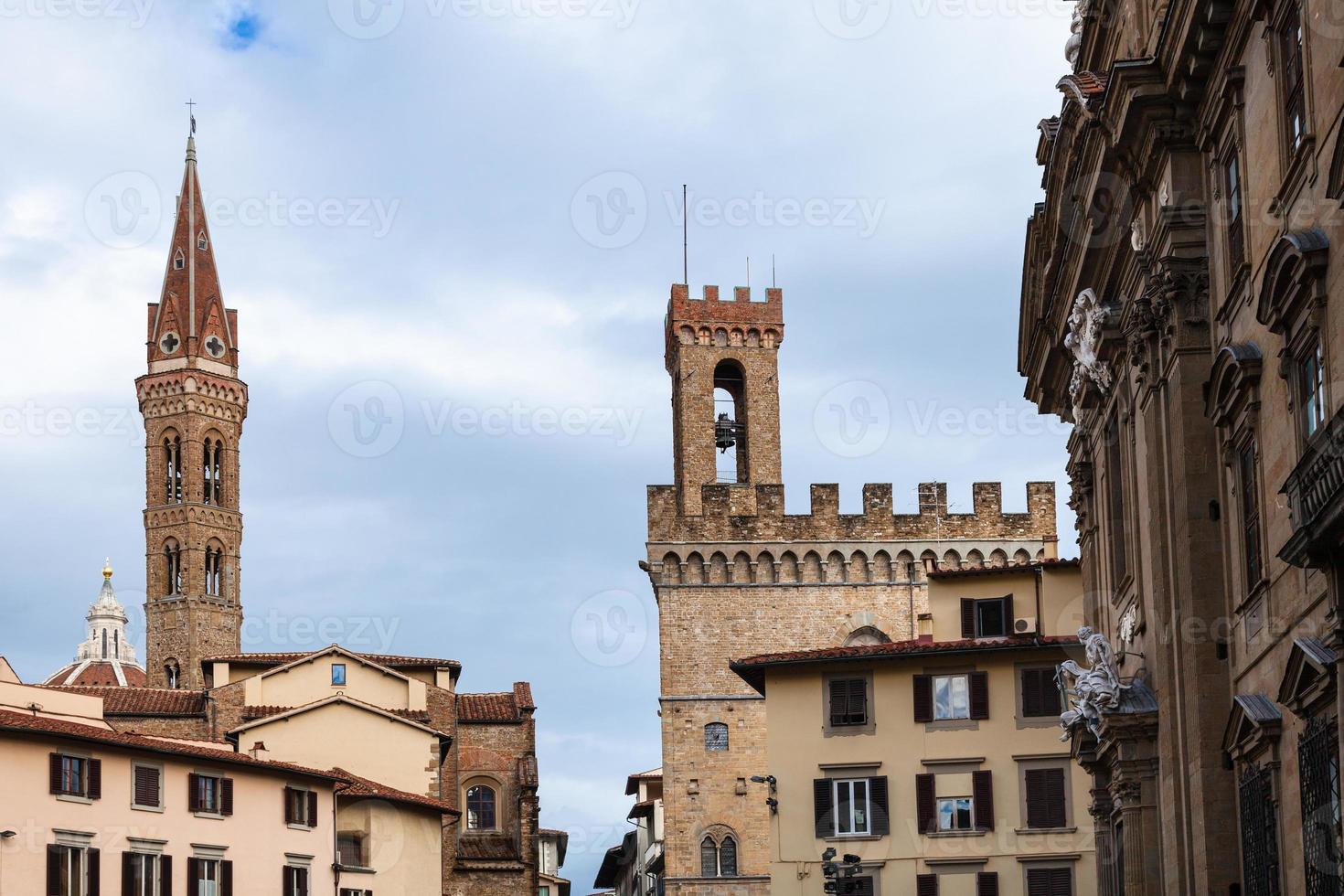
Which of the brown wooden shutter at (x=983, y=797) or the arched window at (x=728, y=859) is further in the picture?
the arched window at (x=728, y=859)

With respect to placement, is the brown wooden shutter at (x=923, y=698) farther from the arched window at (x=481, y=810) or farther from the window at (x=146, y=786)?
the arched window at (x=481, y=810)

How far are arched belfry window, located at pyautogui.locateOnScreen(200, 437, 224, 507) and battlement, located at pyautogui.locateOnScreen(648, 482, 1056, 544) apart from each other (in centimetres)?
5253

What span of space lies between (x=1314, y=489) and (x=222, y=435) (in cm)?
11288

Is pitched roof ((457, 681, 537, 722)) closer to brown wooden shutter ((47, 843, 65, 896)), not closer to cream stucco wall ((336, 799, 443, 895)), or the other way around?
cream stucco wall ((336, 799, 443, 895))

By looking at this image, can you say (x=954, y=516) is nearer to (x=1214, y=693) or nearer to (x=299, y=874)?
(x=299, y=874)

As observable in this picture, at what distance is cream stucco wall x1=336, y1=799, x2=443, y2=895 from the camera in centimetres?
5838

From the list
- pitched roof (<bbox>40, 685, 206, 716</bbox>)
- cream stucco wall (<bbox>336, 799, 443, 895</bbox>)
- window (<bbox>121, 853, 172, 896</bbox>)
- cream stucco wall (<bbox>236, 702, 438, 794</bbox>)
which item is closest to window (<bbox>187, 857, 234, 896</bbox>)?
window (<bbox>121, 853, 172, 896</bbox>)

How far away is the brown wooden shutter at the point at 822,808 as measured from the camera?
49.8m

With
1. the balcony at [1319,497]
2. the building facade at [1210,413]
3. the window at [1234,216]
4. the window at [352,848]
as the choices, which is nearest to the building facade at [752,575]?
the window at [352,848]

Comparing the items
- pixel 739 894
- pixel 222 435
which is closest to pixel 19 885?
pixel 739 894

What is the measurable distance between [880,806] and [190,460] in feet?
264

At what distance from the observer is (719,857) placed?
71.0 m

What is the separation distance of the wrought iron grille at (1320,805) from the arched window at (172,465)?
109443 mm

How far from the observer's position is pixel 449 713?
70625 mm
